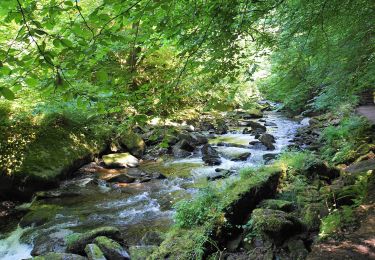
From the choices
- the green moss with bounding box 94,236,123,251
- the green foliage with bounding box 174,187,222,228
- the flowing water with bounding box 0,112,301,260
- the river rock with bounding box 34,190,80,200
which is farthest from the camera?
the river rock with bounding box 34,190,80,200

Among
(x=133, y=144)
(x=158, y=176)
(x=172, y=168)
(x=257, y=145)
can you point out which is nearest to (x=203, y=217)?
(x=158, y=176)

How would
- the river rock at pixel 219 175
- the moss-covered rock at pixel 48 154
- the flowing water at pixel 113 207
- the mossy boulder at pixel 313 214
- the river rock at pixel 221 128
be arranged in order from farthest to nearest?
1. the river rock at pixel 221 128
2. the river rock at pixel 219 175
3. the moss-covered rock at pixel 48 154
4. the flowing water at pixel 113 207
5. the mossy boulder at pixel 313 214

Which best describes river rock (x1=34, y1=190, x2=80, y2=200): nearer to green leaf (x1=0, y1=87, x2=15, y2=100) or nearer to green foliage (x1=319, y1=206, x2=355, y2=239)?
green foliage (x1=319, y1=206, x2=355, y2=239)

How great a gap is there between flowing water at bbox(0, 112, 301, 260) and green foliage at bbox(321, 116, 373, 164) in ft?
7.40

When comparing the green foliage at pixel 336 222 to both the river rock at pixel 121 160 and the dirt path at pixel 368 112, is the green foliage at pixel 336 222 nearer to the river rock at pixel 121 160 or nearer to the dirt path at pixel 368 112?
the dirt path at pixel 368 112

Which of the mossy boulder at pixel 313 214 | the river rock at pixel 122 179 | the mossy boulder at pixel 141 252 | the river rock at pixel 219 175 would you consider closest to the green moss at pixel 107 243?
the mossy boulder at pixel 141 252

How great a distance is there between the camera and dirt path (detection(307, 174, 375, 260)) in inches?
134

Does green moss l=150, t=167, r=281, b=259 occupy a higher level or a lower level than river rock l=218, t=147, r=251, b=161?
higher

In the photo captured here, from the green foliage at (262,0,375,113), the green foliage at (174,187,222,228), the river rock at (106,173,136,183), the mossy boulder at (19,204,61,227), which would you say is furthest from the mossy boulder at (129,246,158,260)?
the river rock at (106,173,136,183)

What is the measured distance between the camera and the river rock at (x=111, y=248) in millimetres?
5270

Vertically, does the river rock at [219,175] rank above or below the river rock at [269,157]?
above

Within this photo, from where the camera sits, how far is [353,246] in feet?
11.7

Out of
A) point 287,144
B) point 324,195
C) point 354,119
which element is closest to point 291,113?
point 287,144

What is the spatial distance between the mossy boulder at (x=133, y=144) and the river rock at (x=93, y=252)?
700 centimetres
